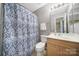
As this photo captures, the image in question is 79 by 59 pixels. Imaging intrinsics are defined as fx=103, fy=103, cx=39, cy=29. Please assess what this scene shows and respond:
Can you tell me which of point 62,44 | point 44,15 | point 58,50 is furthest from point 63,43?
point 44,15

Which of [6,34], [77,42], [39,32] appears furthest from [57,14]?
[6,34]

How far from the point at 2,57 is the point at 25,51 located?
0.37 m

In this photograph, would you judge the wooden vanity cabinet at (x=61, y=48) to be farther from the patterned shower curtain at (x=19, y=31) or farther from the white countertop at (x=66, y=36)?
the patterned shower curtain at (x=19, y=31)

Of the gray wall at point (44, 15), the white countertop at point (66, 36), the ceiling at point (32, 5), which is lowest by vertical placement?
the white countertop at point (66, 36)

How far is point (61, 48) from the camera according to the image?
165 centimetres

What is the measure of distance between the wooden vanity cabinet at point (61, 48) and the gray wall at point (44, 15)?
174mm

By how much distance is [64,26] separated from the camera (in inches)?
66.4

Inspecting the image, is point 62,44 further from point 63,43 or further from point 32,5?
point 32,5

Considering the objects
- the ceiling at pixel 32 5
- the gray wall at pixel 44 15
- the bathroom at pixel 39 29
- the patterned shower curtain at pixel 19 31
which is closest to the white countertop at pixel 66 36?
the bathroom at pixel 39 29

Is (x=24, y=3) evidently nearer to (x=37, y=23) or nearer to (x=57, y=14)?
(x=37, y=23)

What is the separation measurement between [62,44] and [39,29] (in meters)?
0.45

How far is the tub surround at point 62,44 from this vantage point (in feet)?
5.29

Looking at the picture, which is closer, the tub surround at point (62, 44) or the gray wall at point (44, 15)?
the tub surround at point (62, 44)

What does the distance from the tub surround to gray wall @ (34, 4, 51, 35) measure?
121 mm
